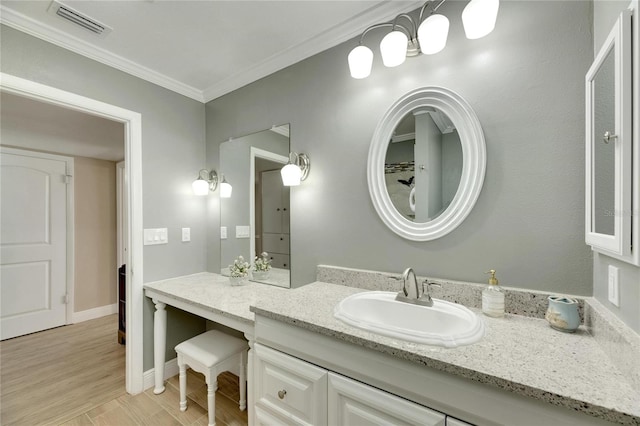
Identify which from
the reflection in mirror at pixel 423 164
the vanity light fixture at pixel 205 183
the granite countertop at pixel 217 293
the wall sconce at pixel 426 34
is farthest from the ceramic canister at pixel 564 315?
the vanity light fixture at pixel 205 183

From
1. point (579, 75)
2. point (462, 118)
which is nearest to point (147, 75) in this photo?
point (462, 118)

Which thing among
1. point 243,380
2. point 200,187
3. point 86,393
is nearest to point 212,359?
point 243,380

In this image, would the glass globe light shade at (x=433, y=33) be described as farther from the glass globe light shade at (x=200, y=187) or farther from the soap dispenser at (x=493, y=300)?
the glass globe light shade at (x=200, y=187)

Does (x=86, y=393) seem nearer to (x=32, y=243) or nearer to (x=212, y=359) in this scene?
(x=212, y=359)

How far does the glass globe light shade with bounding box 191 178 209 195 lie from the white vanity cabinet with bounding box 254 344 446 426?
159 cm

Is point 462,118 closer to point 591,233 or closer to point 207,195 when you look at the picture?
point 591,233

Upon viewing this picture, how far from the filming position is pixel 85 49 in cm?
176

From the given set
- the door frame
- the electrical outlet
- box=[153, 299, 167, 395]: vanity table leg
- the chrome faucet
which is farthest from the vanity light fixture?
the electrical outlet

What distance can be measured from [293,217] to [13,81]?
5.84ft

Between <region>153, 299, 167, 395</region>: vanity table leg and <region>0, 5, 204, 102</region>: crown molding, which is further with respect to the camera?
<region>153, 299, 167, 395</region>: vanity table leg

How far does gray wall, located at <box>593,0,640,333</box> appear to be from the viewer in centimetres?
72

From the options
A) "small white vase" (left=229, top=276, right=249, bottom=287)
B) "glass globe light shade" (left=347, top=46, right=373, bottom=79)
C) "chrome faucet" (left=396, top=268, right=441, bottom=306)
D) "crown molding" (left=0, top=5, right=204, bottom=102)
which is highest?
"crown molding" (left=0, top=5, right=204, bottom=102)

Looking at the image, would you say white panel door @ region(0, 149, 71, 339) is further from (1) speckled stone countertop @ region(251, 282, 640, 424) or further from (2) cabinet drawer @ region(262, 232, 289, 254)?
(1) speckled stone countertop @ region(251, 282, 640, 424)

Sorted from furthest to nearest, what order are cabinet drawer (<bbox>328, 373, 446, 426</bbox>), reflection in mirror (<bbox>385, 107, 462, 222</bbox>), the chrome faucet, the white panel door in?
1. the white panel door
2. reflection in mirror (<bbox>385, 107, 462, 222</bbox>)
3. the chrome faucet
4. cabinet drawer (<bbox>328, 373, 446, 426</bbox>)
